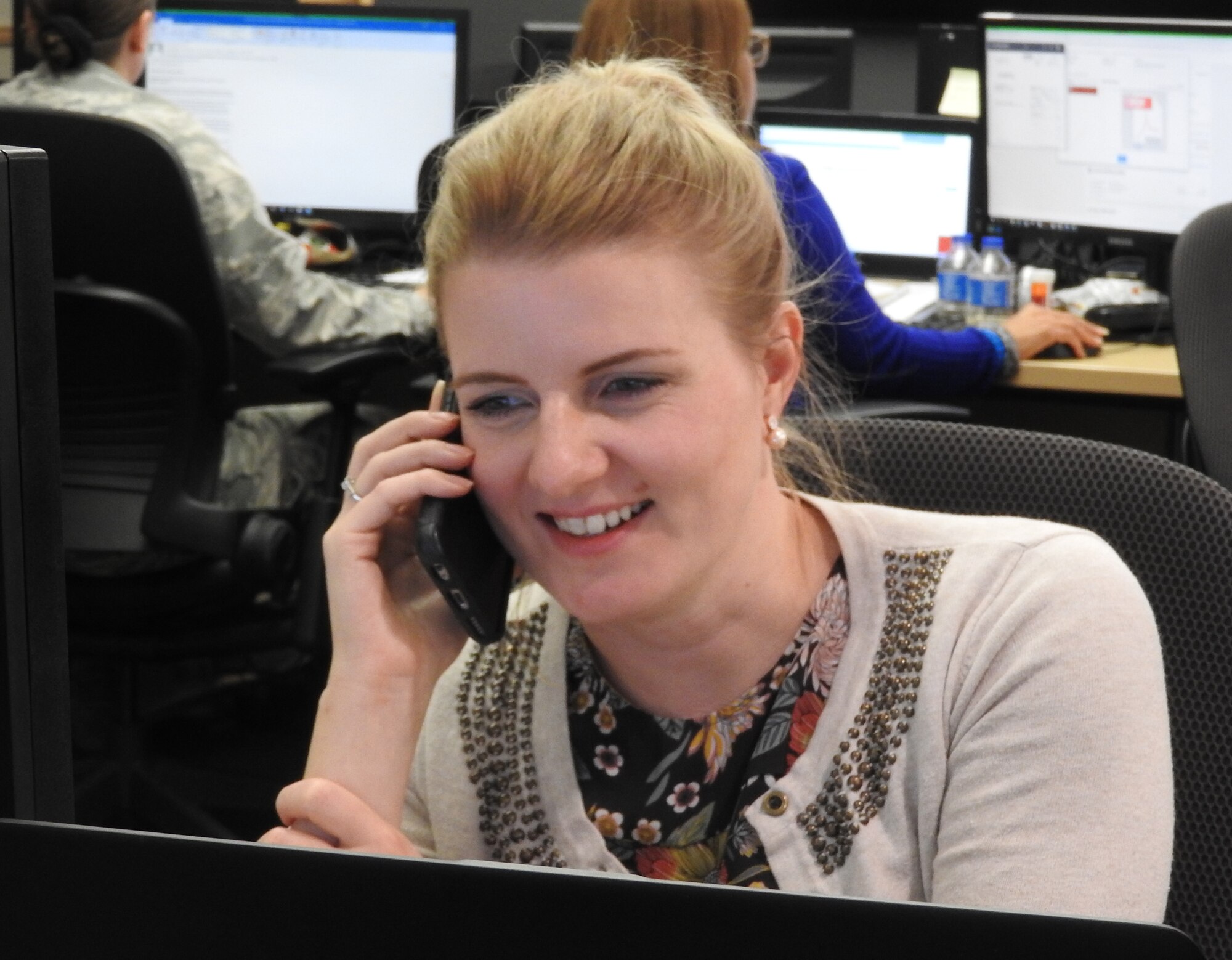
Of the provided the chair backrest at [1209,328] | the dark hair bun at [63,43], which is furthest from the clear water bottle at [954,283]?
the dark hair bun at [63,43]

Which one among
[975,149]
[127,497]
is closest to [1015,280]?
[975,149]

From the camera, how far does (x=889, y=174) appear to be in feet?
9.71

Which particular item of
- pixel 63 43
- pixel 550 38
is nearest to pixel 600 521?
pixel 63 43

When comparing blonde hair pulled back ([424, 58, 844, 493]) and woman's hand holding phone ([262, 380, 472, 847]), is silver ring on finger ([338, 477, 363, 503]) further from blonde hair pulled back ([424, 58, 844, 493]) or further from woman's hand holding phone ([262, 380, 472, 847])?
blonde hair pulled back ([424, 58, 844, 493])

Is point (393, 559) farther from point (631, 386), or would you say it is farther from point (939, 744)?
point (939, 744)

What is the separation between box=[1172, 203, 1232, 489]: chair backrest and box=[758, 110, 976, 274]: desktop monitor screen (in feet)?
3.71

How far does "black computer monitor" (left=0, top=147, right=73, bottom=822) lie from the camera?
561 mm

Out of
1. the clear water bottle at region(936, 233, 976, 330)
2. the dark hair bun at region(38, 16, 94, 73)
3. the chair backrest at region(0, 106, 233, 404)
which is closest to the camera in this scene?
the chair backrest at region(0, 106, 233, 404)

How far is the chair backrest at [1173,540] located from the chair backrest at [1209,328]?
32.1 inches

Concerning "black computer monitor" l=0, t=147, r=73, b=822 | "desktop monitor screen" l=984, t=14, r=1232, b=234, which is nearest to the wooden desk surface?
"desktop monitor screen" l=984, t=14, r=1232, b=234

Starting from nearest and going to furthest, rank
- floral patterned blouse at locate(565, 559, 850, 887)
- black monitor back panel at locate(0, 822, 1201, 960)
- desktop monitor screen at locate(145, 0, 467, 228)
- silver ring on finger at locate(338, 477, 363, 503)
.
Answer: black monitor back panel at locate(0, 822, 1201, 960), floral patterned blouse at locate(565, 559, 850, 887), silver ring on finger at locate(338, 477, 363, 503), desktop monitor screen at locate(145, 0, 467, 228)

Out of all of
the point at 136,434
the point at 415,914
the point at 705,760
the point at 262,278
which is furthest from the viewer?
the point at 262,278

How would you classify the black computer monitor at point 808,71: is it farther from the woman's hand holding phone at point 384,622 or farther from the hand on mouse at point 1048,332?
the woman's hand holding phone at point 384,622

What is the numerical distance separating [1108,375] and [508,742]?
163cm
